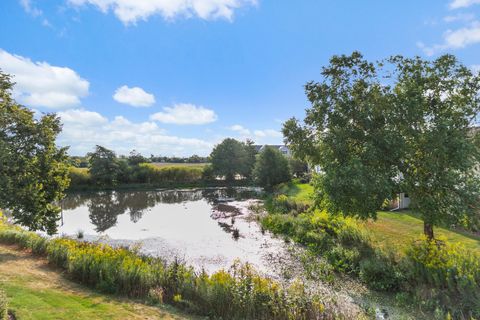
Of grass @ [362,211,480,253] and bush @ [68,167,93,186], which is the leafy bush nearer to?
grass @ [362,211,480,253]

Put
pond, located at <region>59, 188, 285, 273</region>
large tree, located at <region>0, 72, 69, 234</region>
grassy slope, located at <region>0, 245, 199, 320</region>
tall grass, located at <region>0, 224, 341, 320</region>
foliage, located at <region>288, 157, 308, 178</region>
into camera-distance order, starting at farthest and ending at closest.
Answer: foliage, located at <region>288, 157, 308, 178</region> → pond, located at <region>59, 188, 285, 273</region> → large tree, located at <region>0, 72, 69, 234</region> → tall grass, located at <region>0, 224, 341, 320</region> → grassy slope, located at <region>0, 245, 199, 320</region>

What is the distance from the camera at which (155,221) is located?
25.5 metres

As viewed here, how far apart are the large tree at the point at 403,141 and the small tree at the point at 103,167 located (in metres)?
45.7

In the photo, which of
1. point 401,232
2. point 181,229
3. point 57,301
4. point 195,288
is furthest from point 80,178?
point 401,232

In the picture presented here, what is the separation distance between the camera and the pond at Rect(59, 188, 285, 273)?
15.6 metres

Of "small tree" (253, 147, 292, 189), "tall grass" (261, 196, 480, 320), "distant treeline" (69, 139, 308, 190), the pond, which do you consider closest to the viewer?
"tall grass" (261, 196, 480, 320)

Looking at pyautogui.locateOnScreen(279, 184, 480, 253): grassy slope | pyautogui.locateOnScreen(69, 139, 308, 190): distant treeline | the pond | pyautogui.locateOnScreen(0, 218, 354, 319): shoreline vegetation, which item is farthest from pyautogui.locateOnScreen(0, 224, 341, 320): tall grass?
pyautogui.locateOnScreen(69, 139, 308, 190): distant treeline

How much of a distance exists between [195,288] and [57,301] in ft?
11.5

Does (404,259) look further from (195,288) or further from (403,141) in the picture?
(195,288)

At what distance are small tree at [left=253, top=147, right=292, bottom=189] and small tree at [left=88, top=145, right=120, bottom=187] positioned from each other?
25.0 m

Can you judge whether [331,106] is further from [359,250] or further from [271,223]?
[271,223]

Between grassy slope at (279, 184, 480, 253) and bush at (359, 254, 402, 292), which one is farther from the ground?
grassy slope at (279, 184, 480, 253)

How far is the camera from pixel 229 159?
55938 mm

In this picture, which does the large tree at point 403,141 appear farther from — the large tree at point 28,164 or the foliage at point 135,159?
the foliage at point 135,159
